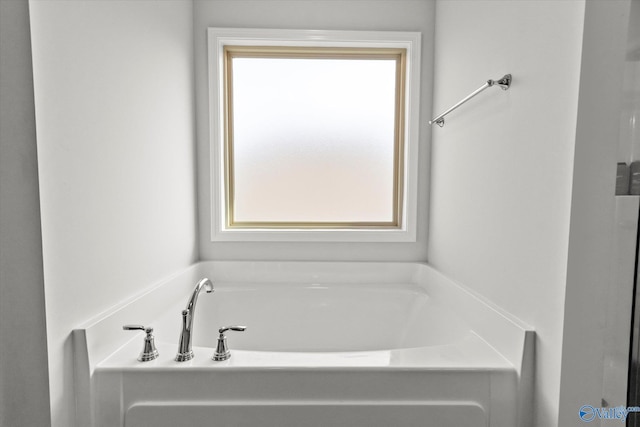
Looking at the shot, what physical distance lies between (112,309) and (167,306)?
0.40m

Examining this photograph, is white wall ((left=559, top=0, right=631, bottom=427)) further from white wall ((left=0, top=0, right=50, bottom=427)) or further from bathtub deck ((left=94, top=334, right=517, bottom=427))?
white wall ((left=0, top=0, right=50, bottom=427))

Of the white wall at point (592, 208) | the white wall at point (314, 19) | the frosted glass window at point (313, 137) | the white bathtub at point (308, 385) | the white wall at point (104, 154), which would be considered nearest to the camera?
the white wall at point (592, 208)

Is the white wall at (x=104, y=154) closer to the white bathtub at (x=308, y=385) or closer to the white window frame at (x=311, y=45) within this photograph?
the white bathtub at (x=308, y=385)

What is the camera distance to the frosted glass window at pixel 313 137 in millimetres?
2117

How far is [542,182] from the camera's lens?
999 millimetres

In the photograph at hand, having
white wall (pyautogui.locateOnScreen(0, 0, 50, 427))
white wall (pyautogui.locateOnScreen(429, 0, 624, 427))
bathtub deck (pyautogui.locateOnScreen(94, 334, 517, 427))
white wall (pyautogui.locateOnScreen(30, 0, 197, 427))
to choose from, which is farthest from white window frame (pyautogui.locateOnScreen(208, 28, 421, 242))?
white wall (pyautogui.locateOnScreen(0, 0, 50, 427))

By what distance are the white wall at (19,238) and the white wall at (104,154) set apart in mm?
23

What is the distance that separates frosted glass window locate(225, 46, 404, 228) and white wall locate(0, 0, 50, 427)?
1260 millimetres

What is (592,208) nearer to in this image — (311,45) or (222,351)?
(222,351)

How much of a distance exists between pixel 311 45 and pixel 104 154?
1.34 metres

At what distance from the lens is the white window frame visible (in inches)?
77.0

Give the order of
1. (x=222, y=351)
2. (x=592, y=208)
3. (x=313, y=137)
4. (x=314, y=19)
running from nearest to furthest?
(x=592, y=208) → (x=222, y=351) → (x=314, y=19) → (x=313, y=137)

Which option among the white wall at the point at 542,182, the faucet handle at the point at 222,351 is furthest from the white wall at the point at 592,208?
the faucet handle at the point at 222,351

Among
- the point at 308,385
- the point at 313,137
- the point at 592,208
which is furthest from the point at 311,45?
the point at 308,385
